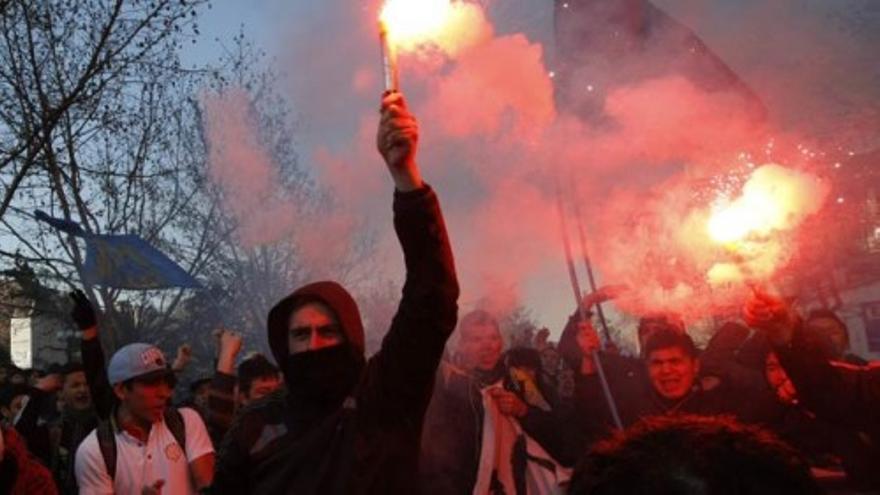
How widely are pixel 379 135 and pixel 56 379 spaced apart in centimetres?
482

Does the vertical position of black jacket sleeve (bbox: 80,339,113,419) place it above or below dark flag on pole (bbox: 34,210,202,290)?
below

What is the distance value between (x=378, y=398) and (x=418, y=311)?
0.30m

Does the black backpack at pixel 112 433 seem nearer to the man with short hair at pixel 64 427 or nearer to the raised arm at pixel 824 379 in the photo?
the man with short hair at pixel 64 427

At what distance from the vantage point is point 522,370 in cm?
520

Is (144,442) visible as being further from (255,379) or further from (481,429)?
(481,429)

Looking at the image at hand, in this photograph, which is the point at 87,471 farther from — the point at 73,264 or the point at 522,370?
the point at 73,264

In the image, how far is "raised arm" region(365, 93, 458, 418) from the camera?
2.29 meters

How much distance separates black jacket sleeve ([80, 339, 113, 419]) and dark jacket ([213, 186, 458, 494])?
2.29 metres

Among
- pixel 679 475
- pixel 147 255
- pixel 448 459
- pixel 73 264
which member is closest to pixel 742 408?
pixel 448 459

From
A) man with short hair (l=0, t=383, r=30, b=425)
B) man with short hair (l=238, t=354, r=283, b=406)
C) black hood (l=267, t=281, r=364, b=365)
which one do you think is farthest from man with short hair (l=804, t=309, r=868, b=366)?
man with short hair (l=0, t=383, r=30, b=425)

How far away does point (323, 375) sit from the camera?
105 inches

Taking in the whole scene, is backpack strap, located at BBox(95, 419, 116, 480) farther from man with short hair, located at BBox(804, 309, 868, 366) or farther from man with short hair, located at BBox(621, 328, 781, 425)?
man with short hair, located at BBox(804, 309, 868, 366)

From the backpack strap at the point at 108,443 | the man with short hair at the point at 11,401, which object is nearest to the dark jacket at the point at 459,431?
the backpack strap at the point at 108,443

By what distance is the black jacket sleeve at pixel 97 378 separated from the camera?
4484 millimetres
